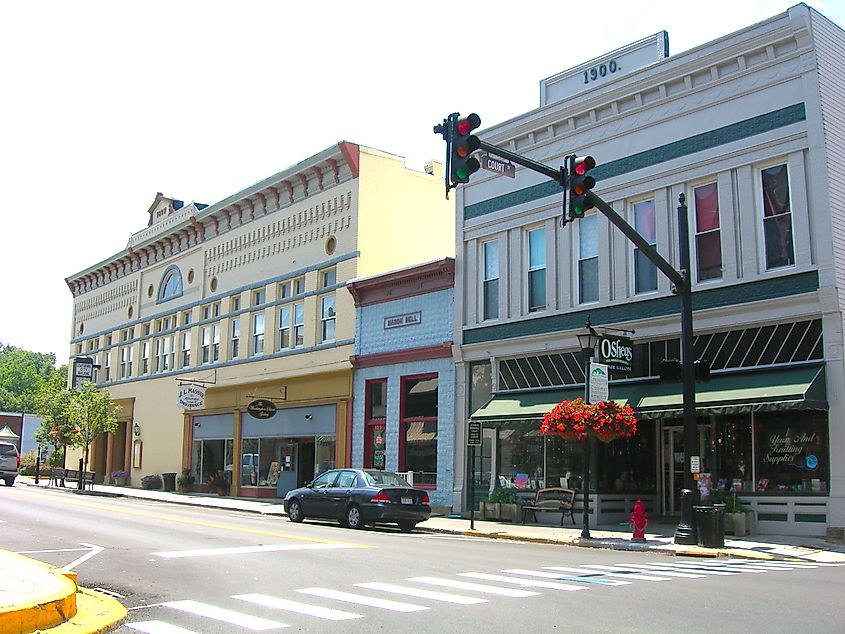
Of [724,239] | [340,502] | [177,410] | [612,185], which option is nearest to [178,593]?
[340,502]

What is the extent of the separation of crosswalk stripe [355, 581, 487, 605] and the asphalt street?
0.02 m

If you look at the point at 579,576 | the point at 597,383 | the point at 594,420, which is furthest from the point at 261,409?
the point at 579,576

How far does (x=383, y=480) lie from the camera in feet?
72.6

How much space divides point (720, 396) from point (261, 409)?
19124 mm

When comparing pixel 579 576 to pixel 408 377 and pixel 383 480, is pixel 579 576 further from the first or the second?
pixel 408 377

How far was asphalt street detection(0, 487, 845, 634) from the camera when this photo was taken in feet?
28.6

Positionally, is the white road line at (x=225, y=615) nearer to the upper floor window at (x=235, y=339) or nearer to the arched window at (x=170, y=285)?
the upper floor window at (x=235, y=339)

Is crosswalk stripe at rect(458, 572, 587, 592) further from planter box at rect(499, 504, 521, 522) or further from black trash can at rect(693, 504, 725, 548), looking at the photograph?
planter box at rect(499, 504, 521, 522)

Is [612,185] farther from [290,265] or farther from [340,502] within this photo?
[290,265]

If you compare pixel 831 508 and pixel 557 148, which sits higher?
pixel 557 148

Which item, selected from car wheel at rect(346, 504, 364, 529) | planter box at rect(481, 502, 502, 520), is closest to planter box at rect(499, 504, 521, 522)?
planter box at rect(481, 502, 502, 520)

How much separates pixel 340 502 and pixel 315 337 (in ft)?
39.8

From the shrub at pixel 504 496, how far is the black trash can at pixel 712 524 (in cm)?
782

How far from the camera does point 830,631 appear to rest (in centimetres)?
817
